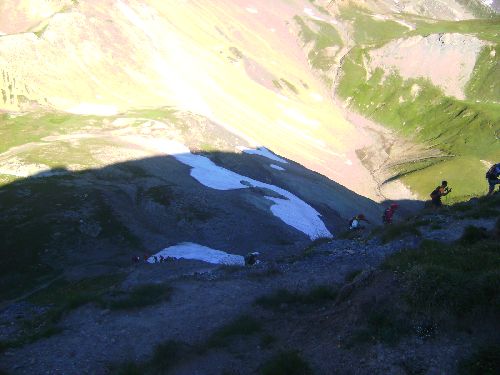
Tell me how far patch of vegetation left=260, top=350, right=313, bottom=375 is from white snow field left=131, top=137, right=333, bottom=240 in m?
36.3

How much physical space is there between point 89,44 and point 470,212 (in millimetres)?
91131

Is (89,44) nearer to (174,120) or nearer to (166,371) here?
(174,120)

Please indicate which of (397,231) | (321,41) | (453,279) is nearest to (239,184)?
(397,231)

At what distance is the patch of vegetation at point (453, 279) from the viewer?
12.4m

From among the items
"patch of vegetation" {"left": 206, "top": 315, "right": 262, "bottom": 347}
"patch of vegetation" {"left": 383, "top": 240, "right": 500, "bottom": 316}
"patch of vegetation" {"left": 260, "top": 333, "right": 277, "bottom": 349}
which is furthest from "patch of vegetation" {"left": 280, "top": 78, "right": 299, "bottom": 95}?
"patch of vegetation" {"left": 260, "top": 333, "right": 277, "bottom": 349}

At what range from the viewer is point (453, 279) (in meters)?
13.2

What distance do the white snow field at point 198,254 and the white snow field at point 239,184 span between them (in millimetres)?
12183

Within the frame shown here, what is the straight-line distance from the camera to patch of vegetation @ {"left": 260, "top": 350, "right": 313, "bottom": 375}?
1354 centimetres

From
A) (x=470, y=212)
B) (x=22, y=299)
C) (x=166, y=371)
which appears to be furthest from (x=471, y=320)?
(x=22, y=299)

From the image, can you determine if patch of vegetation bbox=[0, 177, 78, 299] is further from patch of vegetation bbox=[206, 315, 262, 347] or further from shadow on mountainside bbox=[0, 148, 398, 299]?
patch of vegetation bbox=[206, 315, 262, 347]

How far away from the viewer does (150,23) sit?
12362cm

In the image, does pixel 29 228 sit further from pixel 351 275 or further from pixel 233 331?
pixel 351 275

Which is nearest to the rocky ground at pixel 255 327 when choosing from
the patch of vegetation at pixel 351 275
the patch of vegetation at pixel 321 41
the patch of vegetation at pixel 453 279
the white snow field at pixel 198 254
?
the patch of vegetation at pixel 351 275

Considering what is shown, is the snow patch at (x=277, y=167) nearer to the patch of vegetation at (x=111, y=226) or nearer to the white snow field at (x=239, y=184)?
the white snow field at (x=239, y=184)
